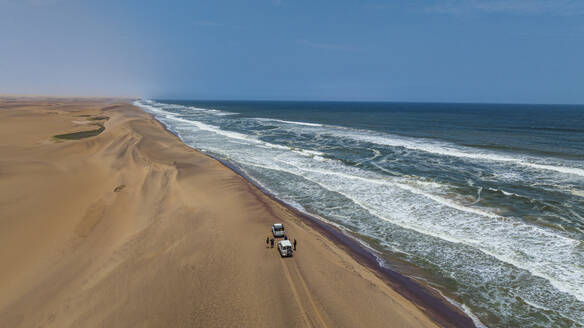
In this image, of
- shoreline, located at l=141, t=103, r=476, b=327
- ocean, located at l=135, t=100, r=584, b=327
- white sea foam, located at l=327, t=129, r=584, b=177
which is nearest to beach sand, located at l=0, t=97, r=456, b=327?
shoreline, located at l=141, t=103, r=476, b=327

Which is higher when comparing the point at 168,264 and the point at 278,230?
the point at 278,230

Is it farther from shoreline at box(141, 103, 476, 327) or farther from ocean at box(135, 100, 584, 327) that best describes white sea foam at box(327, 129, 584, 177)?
shoreline at box(141, 103, 476, 327)

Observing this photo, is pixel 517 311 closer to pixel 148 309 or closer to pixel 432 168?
pixel 148 309

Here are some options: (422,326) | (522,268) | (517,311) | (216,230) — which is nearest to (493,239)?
(522,268)

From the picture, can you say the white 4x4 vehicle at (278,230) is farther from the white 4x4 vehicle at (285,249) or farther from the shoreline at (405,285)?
the shoreline at (405,285)

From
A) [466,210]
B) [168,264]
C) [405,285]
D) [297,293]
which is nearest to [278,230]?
[297,293]

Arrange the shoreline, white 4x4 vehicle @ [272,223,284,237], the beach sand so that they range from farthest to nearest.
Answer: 1. white 4x4 vehicle @ [272,223,284,237]
2. the shoreline
3. the beach sand

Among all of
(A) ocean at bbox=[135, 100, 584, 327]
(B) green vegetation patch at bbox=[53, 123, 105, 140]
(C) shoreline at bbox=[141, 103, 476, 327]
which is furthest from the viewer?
(B) green vegetation patch at bbox=[53, 123, 105, 140]

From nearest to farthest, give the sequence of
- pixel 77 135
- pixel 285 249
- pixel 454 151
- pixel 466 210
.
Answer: pixel 285 249 < pixel 466 210 < pixel 454 151 < pixel 77 135

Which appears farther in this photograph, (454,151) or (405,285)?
(454,151)

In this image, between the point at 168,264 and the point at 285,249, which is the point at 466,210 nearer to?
the point at 285,249
